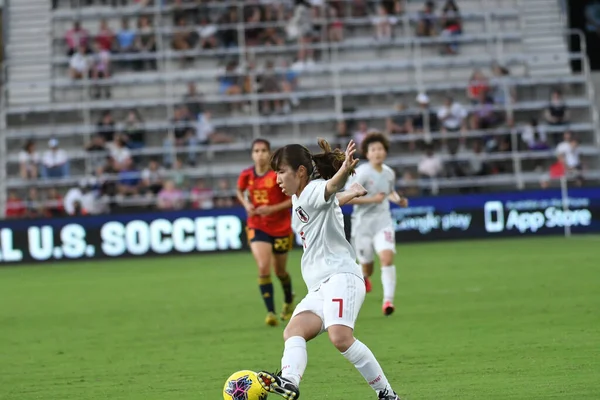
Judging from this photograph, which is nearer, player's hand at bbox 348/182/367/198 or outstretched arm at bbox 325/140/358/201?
outstretched arm at bbox 325/140/358/201

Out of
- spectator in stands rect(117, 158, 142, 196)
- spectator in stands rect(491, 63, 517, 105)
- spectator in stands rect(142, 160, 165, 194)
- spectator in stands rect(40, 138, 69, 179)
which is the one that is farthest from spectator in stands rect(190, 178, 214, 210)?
spectator in stands rect(491, 63, 517, 105)

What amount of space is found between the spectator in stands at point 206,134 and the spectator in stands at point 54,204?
3.88 meters

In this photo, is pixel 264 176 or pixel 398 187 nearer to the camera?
pixel 264 176

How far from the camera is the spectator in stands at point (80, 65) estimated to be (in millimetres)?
32125

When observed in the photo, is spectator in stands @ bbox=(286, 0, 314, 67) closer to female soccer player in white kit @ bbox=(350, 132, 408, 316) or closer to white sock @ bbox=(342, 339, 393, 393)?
female soccer player in white kit @ bbox=(350, 132, 408, 316)

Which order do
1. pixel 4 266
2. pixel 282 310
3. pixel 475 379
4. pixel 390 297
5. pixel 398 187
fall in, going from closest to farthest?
1. pixel 475 379
2. pixel 390 297
3. pixel 282 310
4. pixel 4 266
5. pixel 398 187

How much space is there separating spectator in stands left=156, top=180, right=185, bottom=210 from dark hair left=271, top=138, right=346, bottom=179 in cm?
2141

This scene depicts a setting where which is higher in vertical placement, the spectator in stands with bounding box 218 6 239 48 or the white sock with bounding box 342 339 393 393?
the spectator in stands with bounding box 218 6 239 48

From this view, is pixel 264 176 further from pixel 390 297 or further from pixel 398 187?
pixel 398 187

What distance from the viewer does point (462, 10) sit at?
33.4m

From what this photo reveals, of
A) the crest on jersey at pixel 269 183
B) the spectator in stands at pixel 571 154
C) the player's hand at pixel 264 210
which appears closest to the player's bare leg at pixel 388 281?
the player's hand at pixel 264 210

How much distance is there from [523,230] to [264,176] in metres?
14.4

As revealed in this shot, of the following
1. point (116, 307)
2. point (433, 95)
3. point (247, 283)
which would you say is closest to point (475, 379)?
point (116, 307)

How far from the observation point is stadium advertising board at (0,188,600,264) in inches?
1045
